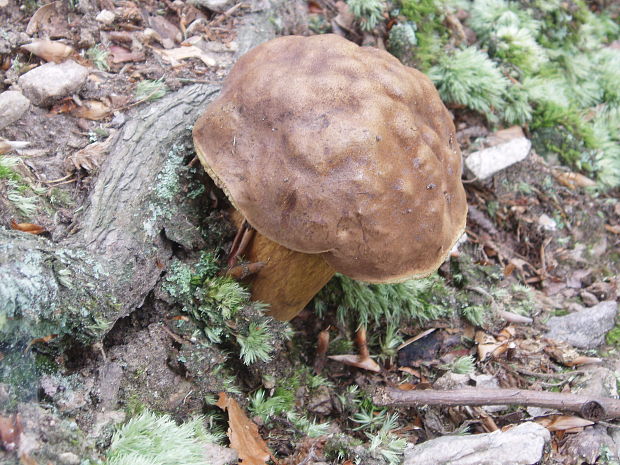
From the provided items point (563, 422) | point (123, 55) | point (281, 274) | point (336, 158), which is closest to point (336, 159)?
point (336, 158)

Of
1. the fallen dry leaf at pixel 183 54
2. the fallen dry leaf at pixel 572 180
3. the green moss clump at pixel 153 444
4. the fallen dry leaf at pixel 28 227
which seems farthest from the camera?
the fallen dry leaf at pixel 572 180

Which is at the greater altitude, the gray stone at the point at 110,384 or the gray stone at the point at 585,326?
the gray stone at the point at 110,384

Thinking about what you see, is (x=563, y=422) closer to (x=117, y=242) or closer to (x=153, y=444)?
(x=153, y=444)

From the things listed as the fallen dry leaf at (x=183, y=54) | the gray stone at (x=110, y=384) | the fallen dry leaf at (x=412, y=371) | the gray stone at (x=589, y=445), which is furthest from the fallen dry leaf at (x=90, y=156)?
the gray stone at (x=589, y=445)

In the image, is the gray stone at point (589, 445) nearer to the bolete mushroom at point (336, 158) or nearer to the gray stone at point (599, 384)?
the gray stone at point (599, 384)

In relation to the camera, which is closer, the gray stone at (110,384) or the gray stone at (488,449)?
the gray stone at (110,384)

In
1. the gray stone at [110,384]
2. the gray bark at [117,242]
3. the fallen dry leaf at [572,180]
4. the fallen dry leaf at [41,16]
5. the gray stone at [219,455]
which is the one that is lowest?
the gray stone at [219,455]

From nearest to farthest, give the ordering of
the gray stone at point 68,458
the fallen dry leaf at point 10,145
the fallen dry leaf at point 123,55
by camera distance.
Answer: the gray stone at point 68,458, the fallen dry leaf at point 10,145, the fallen dry leaf at point 123,55

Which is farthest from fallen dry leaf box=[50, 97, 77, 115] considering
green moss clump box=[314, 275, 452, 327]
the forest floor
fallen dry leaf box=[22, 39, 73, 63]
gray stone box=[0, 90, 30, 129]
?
green moss clump box=[314, 275, 452, 327]
